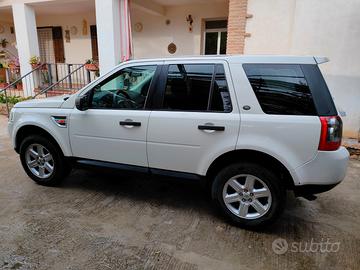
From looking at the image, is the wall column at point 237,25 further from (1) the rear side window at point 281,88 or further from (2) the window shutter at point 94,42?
(2) the window shutter at point 94,42

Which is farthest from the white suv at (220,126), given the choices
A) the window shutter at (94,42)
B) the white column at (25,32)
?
the window shutter at (94,42)

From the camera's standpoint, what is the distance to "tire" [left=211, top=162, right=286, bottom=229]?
8.77ft

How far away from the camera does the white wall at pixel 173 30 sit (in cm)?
889

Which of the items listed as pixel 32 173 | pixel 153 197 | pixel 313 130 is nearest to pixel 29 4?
pixel 32 173

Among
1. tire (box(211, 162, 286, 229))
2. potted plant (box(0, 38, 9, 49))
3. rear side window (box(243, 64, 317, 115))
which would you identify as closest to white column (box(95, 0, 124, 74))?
rear side window (box(243, 64, 317, 115))

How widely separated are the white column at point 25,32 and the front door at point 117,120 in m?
7.35

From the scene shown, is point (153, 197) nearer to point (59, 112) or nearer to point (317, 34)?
point (59, 112)

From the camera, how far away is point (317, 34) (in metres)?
5.49

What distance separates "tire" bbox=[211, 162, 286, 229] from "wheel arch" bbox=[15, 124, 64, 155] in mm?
2177

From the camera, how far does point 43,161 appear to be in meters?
3.76

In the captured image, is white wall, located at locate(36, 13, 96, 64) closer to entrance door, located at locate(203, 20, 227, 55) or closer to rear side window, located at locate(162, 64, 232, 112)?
entrance door, located at locate(203, 20, 227, 55)

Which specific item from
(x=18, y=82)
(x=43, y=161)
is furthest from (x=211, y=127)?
(x=18, y=82)

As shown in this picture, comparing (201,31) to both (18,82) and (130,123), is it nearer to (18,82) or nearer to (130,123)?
(18,82)

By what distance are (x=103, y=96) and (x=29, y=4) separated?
7.68m
